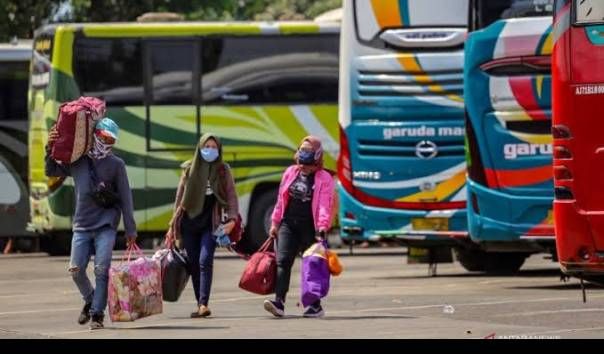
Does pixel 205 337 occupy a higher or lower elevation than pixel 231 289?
higher

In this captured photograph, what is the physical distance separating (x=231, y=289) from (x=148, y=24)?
8.82 meters

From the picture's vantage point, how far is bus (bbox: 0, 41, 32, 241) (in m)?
32.7

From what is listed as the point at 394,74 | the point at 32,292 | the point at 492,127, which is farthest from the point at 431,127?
the point at 32,292

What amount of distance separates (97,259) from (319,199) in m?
2.25

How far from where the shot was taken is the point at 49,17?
4316 centimetres

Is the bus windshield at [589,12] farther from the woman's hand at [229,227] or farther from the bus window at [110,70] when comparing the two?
the bus window at [110,70]

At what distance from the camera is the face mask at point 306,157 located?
17672 mm

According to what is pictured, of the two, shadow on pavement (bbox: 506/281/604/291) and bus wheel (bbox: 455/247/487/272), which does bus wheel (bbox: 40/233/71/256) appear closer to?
bus wheel (bbox: 455/247/487/272)

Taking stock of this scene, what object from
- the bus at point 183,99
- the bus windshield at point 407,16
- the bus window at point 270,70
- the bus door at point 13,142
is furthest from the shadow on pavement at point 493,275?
the bus door at point 13,142

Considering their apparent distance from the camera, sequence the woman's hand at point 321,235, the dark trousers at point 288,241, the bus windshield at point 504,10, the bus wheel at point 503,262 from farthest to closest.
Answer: the bus wheel at point 503,262 < the bus windshield at point 504,10 < the dark trousers at point 288,241 < the woman's hand at point 321,235

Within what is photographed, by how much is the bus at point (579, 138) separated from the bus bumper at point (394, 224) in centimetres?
779

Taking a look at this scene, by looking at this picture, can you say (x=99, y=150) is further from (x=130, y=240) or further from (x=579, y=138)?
(x=579, y=138)

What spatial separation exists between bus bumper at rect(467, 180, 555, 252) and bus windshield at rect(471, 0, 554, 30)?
5.85ft
